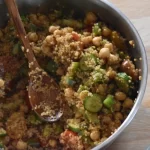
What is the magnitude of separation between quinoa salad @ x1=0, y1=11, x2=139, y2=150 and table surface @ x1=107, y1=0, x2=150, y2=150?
10 cm

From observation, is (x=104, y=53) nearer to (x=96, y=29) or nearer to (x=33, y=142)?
(x=96, y=29)

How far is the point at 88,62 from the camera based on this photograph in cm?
140

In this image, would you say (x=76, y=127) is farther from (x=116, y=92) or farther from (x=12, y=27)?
(x=12, y=27)

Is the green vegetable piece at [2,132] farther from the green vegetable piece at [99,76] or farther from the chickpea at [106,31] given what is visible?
Result: the chickpea at [106,31]

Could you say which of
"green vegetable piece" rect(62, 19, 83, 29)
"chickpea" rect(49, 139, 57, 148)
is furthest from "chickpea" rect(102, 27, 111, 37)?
"chickpea" rect(49, 139, 57, 148)

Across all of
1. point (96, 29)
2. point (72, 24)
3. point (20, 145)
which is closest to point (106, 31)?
point (96, 29)

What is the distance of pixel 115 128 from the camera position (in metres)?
1.33

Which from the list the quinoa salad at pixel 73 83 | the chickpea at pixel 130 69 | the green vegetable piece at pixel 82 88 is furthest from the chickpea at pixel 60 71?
the chickpea at pixel 130 69

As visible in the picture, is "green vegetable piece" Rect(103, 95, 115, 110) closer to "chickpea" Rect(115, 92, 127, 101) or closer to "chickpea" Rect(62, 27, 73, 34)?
"chickpea" Rect(115, 92, 127, 101)

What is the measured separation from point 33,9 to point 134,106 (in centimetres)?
59

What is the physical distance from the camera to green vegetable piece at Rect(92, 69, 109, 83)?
1366mm

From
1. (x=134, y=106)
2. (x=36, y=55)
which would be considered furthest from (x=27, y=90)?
(x=134, y=106)

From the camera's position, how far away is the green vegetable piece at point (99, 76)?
4.48 feet

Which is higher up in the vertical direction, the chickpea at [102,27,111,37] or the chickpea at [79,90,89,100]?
the chickpea at [102,27,111,37]
